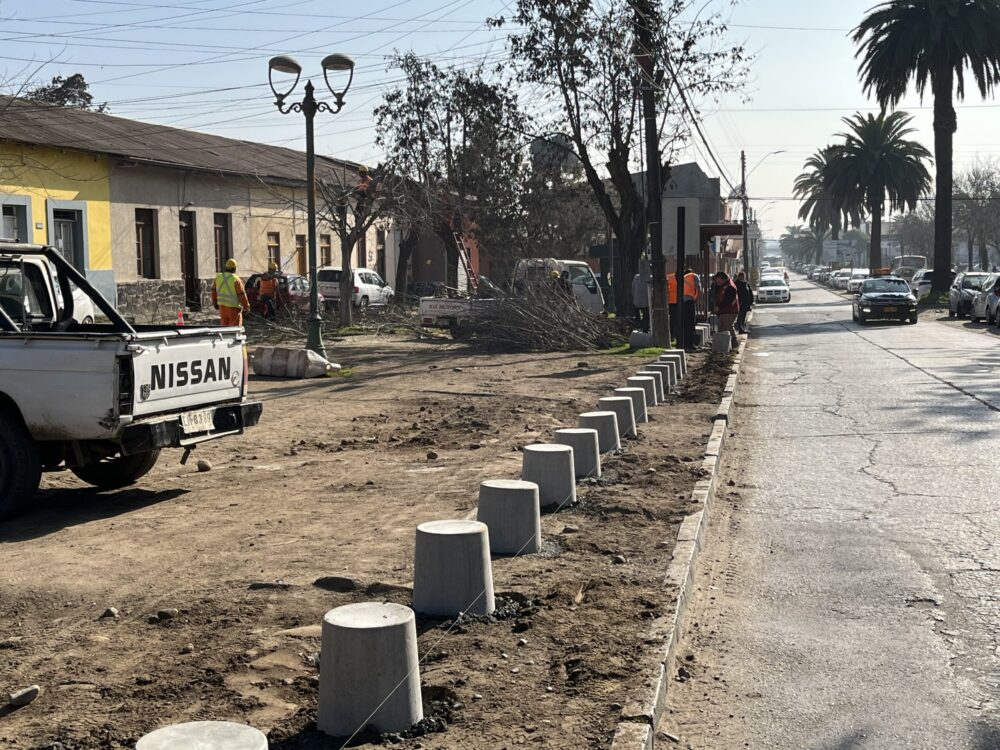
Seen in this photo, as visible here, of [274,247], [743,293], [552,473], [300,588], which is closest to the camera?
[300,588]

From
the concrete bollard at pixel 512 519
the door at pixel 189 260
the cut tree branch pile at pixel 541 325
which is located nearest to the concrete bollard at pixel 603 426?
the concrete bollard at pixel 512 519

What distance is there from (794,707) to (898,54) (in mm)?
45344

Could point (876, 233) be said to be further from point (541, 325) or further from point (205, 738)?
point (205, 738)

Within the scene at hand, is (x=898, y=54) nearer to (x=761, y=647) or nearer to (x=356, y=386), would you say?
(x=356, y=386)

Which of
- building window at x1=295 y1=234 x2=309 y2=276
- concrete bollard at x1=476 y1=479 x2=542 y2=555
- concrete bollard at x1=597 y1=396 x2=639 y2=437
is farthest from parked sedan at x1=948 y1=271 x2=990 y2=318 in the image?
concrete bollard at x1=476 y1=479 x2=542 y2=555

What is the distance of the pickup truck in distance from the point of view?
25.8 feet

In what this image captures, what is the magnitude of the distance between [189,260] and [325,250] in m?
11.1

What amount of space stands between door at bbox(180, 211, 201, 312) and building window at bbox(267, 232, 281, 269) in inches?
186

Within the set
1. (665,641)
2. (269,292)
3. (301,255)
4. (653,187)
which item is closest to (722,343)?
(653,187)

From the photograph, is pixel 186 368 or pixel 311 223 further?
pixel 311 223

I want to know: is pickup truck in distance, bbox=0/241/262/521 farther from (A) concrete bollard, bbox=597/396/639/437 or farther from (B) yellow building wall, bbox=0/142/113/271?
(B) yellow building wall, bbox=0/142/113/271

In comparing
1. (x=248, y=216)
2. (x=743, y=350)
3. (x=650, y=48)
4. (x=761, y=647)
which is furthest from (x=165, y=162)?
(x=761, y=647)

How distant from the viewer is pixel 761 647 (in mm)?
5438

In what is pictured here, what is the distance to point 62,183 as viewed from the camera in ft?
93.4
